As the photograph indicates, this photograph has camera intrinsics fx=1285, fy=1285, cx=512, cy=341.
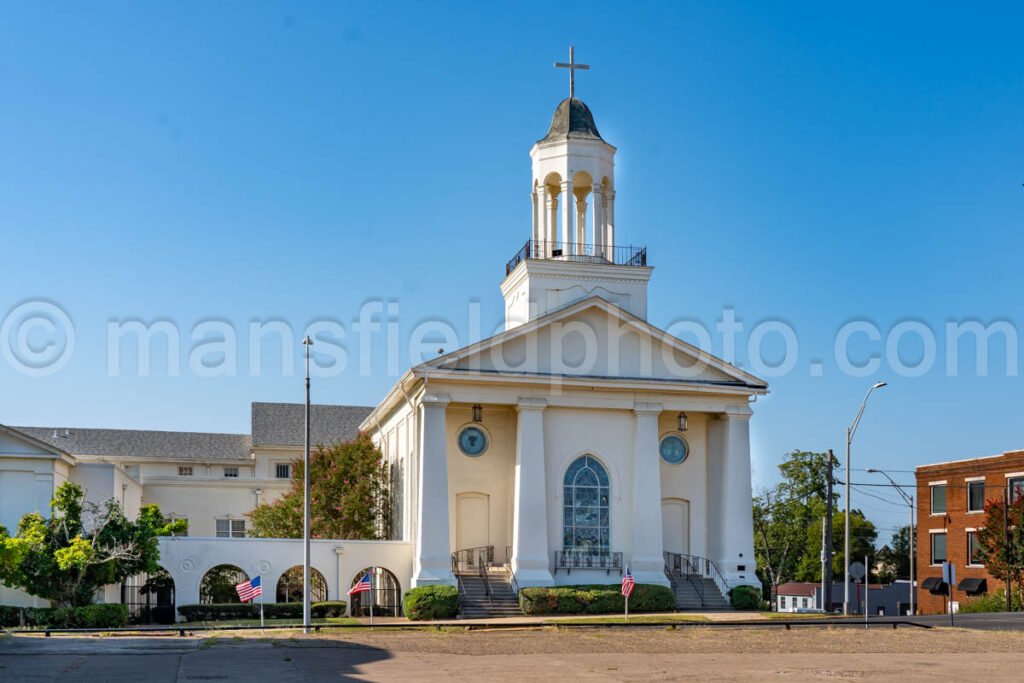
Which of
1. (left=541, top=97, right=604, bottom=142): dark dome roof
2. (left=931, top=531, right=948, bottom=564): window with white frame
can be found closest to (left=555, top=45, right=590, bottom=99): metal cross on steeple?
(left=541, top=97, right=604, bottom=142): dark dome roof

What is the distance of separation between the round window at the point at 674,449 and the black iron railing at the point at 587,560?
Answer: 188 inches

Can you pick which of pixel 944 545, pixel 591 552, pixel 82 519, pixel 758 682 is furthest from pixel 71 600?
pixel 944 545

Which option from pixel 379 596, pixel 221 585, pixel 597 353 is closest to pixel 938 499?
pixel 597 353

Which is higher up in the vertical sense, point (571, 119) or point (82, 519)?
point (571, 119)

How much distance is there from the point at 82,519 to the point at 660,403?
2125 cm

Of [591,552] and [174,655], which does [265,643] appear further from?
[591,552]

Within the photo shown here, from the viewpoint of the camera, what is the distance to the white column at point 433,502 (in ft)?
148

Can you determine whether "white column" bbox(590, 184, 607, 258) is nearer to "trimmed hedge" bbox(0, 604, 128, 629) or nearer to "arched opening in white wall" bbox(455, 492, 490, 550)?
"arched opening in white wall" bbox(455, 492, 490, 550)

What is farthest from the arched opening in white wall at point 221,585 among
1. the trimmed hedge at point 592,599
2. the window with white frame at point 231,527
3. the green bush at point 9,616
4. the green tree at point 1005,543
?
the green tree at point 1005,543

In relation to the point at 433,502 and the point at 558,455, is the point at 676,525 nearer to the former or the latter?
the point at 558,455

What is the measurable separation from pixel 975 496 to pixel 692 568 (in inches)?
874

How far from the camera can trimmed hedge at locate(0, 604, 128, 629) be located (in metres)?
38.1

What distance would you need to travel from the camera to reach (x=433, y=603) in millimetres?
42844

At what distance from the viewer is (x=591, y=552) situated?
47.9m
